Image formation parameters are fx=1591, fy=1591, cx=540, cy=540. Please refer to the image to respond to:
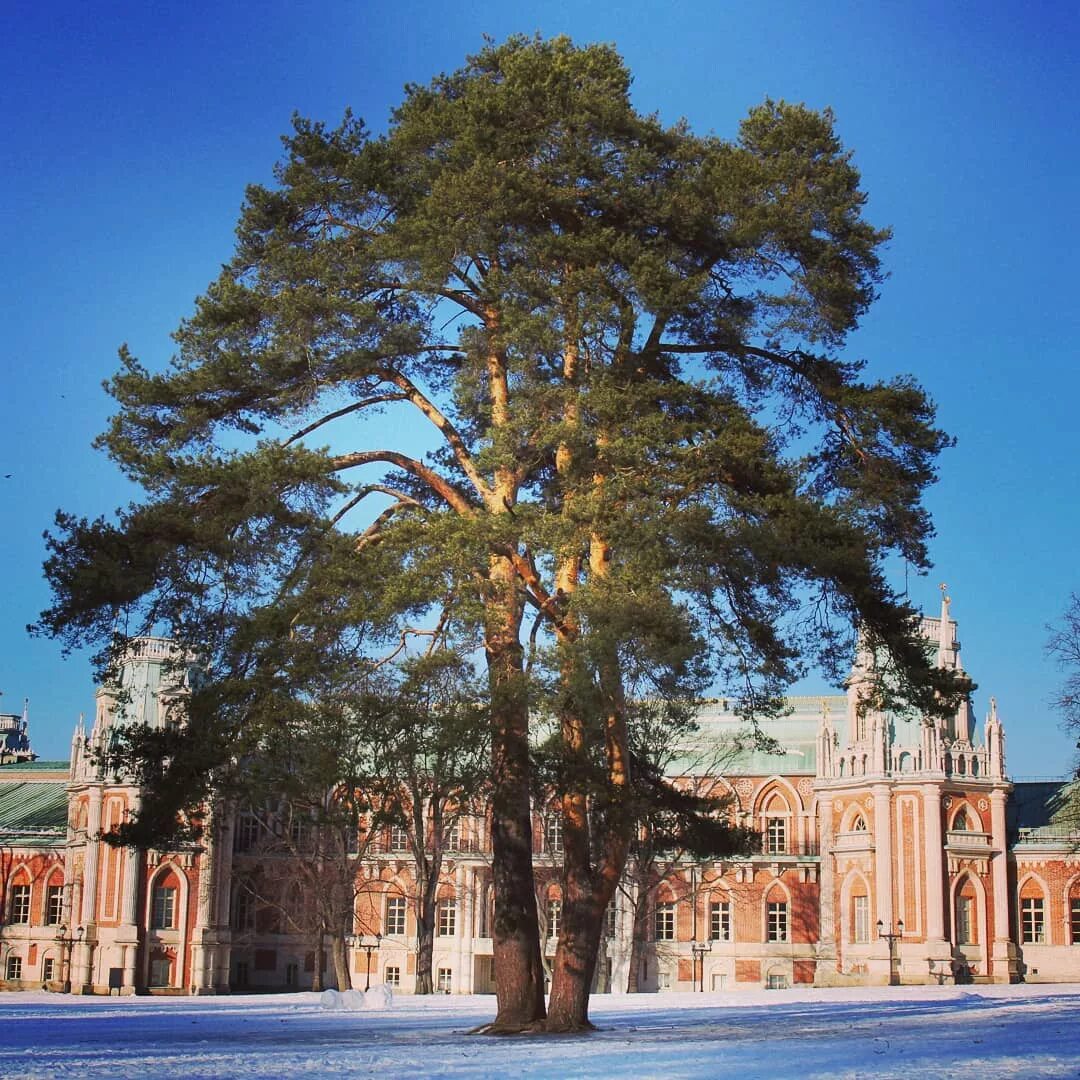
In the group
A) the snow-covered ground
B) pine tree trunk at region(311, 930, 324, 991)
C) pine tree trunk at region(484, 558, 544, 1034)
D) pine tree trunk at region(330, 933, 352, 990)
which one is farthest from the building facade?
pine tree trunk at region(484, 558, 544, 1034)

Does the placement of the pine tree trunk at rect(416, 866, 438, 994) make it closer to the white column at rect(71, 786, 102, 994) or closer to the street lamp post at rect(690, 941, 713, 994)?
the street lamp post at rect(690, 941, 713, 994)

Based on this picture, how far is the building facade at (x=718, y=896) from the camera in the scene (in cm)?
5066

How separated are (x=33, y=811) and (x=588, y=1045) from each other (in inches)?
1920

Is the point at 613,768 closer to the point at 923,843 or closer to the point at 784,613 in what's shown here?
the point at 784,613

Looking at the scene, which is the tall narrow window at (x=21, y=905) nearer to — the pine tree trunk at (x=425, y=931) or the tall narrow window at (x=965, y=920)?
the pine tree trunk at (x=425, y=931)

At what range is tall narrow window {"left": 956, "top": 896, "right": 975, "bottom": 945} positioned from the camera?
50688 mm

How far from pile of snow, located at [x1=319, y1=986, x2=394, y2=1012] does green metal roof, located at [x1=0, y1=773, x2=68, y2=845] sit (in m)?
28.0

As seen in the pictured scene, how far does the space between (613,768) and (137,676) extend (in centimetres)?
3794

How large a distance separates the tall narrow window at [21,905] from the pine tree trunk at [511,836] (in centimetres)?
4153

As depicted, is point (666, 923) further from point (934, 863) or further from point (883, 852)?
point (934, 863)

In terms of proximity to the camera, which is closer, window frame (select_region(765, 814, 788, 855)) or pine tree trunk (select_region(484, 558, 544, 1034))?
pine tree trunk (select_region(484, 558, 544, 1034))

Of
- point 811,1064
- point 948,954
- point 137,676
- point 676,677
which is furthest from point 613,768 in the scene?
point 137,676

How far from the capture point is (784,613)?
1900 cm

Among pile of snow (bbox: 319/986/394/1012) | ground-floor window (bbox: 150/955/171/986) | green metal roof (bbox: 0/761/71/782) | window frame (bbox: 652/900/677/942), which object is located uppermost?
green metal roof (bbox: 0/761/71/782)
